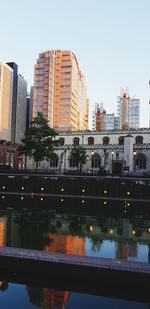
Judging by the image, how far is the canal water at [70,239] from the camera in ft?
38.8

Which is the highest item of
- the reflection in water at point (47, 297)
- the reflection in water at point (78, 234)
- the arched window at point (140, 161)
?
the arched window at point (140, 161)

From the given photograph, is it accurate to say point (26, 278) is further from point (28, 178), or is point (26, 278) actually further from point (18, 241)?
point (28, 178)

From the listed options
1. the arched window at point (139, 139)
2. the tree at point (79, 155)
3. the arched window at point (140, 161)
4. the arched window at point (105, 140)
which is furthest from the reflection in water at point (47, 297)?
the arched window at point (105, 140)

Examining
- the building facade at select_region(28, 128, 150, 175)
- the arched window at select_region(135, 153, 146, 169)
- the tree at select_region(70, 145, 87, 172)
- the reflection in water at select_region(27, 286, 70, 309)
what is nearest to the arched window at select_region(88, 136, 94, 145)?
the building facade at select_region(28, 128, 150, 175)

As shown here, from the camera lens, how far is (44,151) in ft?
223

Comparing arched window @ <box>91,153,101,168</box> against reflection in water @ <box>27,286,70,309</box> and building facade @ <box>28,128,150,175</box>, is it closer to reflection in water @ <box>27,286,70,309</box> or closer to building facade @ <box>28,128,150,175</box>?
building facade @ <box>28,128,150,175</box>

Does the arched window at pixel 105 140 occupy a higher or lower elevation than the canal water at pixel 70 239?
higher

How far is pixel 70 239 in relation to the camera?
2184 cm

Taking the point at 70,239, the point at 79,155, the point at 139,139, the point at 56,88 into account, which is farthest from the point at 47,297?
the point at 56,88

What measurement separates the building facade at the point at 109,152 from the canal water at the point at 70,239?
39257mm

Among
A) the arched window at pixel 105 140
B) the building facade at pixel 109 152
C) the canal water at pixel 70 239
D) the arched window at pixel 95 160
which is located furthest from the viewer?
the arched window at pixel 105 140

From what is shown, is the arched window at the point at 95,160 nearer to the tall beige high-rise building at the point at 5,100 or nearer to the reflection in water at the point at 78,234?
the reflection in water at the point at 78,234

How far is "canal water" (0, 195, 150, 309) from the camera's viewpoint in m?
11.8

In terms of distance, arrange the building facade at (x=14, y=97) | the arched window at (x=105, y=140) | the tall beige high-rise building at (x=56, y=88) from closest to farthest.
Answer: the arched window at (x=105, y=140) → the building facade at (x=14, y=97) → the tall beige high-rise building at (x=56, y=88)
